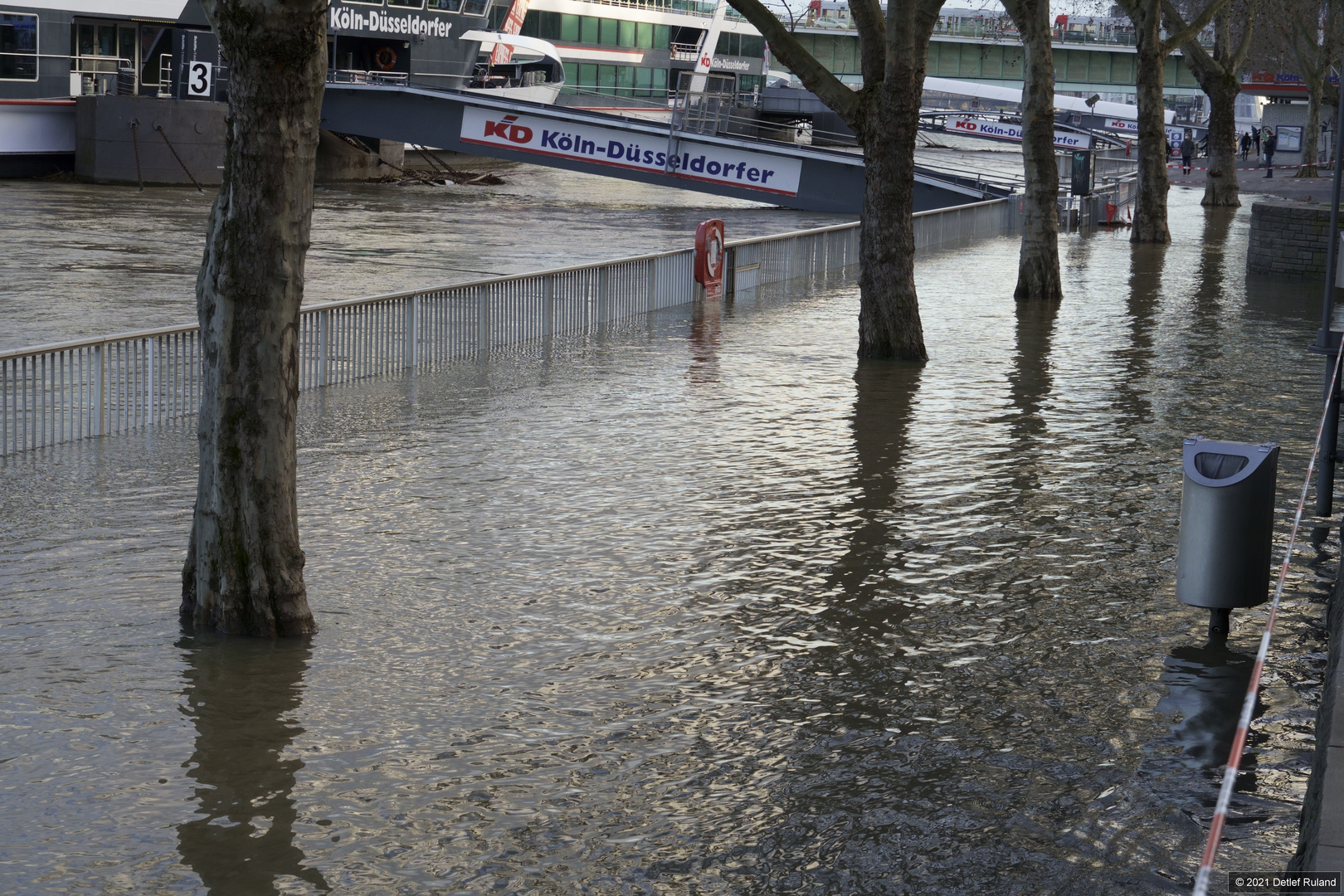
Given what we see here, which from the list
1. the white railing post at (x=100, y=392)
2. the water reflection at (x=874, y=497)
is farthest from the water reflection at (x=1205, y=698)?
the white railing post at (x=100, y=392)

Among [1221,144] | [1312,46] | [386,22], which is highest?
[386,22]

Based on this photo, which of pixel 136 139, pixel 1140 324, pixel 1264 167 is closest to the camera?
pixel 1140 324

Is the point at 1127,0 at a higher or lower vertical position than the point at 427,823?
higher

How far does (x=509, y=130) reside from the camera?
1682 inches

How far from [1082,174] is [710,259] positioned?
21.0 meters

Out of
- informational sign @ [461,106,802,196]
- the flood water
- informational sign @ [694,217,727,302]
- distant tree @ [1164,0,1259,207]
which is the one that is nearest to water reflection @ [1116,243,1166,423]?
the flood water

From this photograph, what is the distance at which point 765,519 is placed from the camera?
32.5ft

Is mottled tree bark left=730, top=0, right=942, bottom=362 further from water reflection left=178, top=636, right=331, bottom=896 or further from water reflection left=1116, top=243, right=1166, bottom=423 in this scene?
water reflection left=178, top=636, right=331, bottom=896

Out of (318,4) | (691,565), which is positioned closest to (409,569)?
(691,565)

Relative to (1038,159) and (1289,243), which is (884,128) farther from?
(1289,243)

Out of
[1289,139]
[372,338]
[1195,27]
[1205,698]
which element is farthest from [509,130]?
[1289,139]

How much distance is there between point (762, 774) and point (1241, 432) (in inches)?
315

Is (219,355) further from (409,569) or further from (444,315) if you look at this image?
(444,315)

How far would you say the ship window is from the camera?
47750 millimetres
